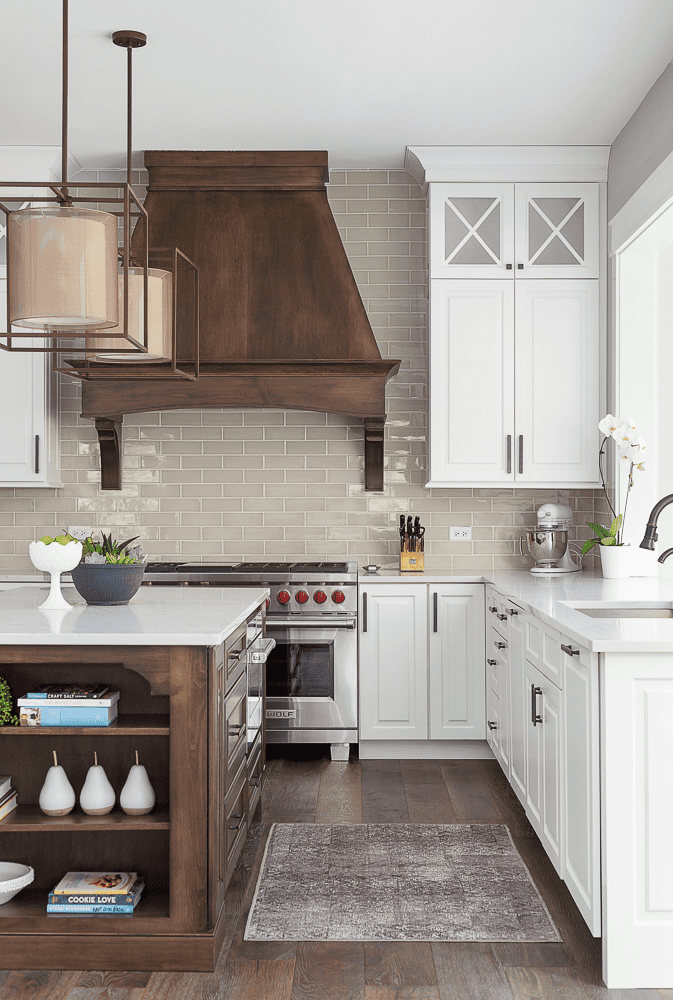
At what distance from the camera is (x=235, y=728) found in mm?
2744

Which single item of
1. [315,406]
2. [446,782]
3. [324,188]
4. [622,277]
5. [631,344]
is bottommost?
[446,782]

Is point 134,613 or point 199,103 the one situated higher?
point 199,103

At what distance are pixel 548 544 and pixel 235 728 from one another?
229 centimetres

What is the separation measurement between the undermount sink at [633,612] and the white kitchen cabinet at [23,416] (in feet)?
9.28

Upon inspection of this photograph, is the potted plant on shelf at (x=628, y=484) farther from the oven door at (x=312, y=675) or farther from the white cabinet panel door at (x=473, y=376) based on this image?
the oven door at (x=312, y=675)

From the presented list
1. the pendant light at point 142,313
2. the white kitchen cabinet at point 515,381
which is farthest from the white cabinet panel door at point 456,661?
the pendant light at point 142,313

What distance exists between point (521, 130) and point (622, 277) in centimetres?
85

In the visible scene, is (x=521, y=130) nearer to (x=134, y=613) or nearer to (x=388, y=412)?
(x=388, y=412)

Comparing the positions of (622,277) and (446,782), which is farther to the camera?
(622,277)

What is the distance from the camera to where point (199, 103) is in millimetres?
3998

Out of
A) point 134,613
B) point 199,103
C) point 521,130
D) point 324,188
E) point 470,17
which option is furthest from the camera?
point 324,188

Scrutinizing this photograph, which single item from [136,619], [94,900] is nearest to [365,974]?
[94,900]

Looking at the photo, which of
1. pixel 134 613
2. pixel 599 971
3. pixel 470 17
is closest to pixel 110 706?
pixel 134 613

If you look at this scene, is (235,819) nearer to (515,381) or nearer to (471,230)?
(515,381)
